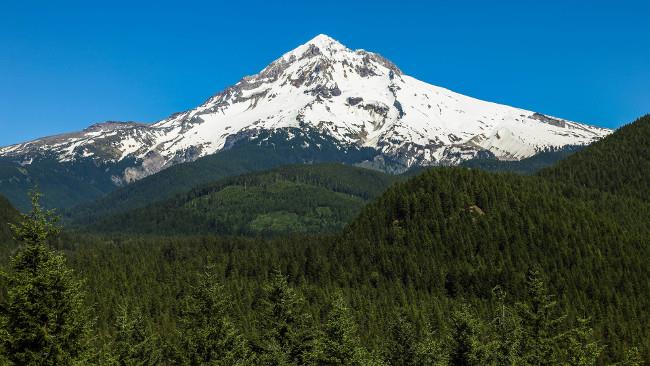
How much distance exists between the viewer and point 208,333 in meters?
58.0

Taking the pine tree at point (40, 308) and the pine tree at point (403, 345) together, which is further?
the pine tree at point (403, 345)

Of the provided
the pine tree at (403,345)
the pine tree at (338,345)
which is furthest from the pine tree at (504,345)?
the pine tree at (403,345)

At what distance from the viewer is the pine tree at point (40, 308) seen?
125ft

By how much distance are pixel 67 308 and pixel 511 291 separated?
557 feet

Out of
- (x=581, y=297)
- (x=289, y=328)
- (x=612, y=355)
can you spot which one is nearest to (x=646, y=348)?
(x=612, y=355)

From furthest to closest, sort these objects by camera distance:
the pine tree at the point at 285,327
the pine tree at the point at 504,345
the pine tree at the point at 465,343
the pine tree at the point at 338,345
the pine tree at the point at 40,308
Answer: the pine tree at the point at 285,327
the pine tree at the point at 504,345
the pine tree at the point at 465,343
the pine tree at the point at 338,345
the pine tree at the point at 40,308

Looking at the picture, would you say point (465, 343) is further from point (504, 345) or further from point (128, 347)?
point (128, 347)

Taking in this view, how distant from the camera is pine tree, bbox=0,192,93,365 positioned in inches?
1500

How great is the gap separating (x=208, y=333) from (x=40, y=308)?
2137 cm

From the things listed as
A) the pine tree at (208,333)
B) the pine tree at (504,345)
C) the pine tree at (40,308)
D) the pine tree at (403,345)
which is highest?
the pine tree at (40,308)

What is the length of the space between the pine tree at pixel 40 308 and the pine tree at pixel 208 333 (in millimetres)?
18933

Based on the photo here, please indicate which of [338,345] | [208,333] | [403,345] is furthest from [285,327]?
[403,345]

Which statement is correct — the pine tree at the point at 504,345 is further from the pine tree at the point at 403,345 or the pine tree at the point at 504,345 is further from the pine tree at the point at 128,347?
the pine tree at the point at 128,347

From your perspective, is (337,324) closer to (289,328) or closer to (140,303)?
(289,328)
